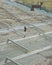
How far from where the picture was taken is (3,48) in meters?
4.97

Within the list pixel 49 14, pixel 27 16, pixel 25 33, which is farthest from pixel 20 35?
pixel 49 14

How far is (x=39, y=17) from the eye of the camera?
7914 mm

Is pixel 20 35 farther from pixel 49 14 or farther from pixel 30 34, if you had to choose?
pixel 49 14

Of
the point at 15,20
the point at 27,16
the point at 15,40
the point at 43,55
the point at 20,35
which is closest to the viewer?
the point at 43,55

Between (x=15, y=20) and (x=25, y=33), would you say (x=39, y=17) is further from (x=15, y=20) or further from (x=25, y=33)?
(x=25, y=33)

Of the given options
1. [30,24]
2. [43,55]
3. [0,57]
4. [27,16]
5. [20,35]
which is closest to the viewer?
[0,57]

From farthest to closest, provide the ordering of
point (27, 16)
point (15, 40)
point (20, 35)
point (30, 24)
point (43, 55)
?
Answer: point (27, 16) < point (30, 24) < point (20, 35) < point (15, 40) < point (43, 55)

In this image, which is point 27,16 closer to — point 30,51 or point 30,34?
point 30,34

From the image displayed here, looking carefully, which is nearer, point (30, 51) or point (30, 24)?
point (30, 51)

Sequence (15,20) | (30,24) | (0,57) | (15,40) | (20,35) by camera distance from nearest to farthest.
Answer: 1. (0,57)
2. (15,40)
3. (20,35)
4. (30,24)
5. (15,20)

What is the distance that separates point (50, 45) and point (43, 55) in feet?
2.05

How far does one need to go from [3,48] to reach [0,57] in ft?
1.52

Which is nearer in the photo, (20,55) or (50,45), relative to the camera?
(20,55)

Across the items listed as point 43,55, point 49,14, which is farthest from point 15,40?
point 49,14
